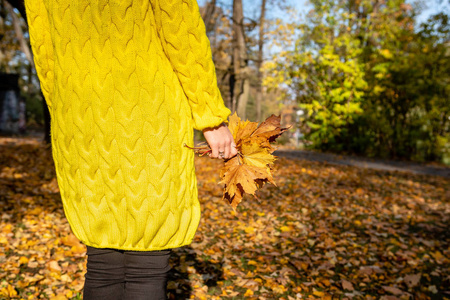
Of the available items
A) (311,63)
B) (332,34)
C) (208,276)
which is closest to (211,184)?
(208,276)

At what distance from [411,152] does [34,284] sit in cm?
1066

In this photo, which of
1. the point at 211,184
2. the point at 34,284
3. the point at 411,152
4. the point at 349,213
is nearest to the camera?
the point at 34,284

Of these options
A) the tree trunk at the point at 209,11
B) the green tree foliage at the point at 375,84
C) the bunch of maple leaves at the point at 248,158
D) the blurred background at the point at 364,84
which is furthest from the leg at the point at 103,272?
the tree trunk at the point at 209,11

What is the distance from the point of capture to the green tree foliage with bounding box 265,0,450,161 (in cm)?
1007

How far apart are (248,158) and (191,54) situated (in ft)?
Result: 1.37

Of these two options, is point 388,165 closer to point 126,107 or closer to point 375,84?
point 375,84

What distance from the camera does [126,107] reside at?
3.62ft

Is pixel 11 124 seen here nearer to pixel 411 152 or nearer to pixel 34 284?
pixel 34 284

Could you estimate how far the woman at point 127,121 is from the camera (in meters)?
1.09

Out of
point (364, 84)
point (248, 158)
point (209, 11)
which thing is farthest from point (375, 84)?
point (248, 158)

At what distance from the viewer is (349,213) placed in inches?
204

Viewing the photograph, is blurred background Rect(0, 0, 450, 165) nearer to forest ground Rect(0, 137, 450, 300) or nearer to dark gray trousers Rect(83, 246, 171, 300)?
forest ground Rect(0, 137, 450, 300)

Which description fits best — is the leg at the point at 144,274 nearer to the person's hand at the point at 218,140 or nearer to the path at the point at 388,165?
the person's hand at the point at 218,140

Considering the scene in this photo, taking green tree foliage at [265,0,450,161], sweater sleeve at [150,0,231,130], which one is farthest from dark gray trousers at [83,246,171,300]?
green tree foliage at [265,0,450,161]
